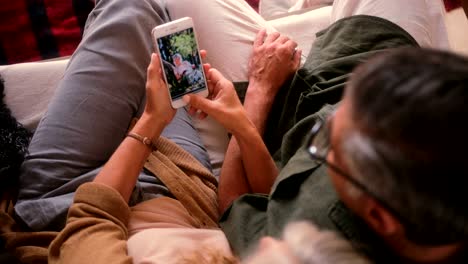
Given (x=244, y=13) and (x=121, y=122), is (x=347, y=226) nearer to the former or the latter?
(x=121, y=122)

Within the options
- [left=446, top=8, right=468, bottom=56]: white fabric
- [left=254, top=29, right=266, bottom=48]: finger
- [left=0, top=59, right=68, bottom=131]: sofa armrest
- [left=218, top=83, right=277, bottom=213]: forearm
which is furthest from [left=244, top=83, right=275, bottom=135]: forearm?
[left=446, top=8, right=468, bottom=56]: white fabric

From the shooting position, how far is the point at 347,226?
0.65 metres

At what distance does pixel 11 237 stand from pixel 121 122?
310 mm

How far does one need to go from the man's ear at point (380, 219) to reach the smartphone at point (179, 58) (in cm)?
48

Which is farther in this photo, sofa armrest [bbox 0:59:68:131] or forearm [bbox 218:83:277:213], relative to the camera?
sofa armrest [bbox 0:59:68:131]

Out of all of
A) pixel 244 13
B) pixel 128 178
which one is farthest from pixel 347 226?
pixel 244 13

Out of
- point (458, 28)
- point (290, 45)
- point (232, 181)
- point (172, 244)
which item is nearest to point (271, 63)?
point (290, 45)

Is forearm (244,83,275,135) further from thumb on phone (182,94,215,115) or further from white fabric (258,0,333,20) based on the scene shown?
white fabric (258,0,333,20)

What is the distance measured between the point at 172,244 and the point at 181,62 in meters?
0.36

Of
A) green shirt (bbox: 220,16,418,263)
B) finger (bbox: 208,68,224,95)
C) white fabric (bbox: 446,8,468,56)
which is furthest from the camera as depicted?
white fabric (bbox: 446,8,468,56)

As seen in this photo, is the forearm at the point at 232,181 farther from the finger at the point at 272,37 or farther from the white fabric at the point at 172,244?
the finger at the point at 272,37

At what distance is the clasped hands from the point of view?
91cm

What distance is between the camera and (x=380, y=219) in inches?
21.2

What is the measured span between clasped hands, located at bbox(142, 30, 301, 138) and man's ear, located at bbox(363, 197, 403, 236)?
1.38 feet
